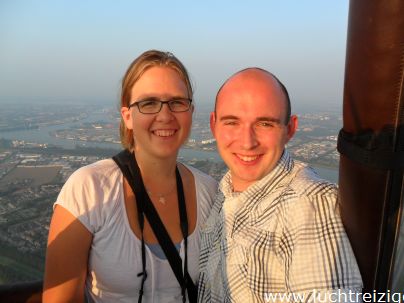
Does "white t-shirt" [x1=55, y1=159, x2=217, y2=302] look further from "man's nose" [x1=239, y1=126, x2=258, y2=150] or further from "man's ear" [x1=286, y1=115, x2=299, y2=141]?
"man's ear" [x1=286, y1=115, x2=299, y2=141]

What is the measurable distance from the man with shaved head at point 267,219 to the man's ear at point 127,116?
25.8 inches

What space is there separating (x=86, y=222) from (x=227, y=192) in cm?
89

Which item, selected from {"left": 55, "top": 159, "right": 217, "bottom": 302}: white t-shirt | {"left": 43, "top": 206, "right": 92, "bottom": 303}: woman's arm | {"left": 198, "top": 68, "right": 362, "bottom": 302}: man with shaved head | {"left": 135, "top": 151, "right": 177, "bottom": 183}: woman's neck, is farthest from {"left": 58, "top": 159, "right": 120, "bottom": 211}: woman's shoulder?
{"left": 198, "top": 68, "right": 362, "bottom": 302}: man with shaved head

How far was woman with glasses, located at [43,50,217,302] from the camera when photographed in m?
1.98

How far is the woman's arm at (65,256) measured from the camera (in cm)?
194

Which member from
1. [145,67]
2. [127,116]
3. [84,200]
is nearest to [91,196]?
[84,200]

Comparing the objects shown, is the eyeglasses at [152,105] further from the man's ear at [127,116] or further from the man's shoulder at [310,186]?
the man's shoulder at [310,186]

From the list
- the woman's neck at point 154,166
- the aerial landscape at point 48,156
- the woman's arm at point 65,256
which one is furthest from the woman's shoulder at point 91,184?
the aerial landscape at point 48,156

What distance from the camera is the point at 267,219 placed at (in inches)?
61.2

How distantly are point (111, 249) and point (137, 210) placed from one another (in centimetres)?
30

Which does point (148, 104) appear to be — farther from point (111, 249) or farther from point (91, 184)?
point (111, 249)

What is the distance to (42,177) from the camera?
16.9 meters

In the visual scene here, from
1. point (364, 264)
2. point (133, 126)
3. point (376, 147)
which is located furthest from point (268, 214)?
point (133, 126)

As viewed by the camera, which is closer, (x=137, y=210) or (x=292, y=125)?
(x=292, y=125)
